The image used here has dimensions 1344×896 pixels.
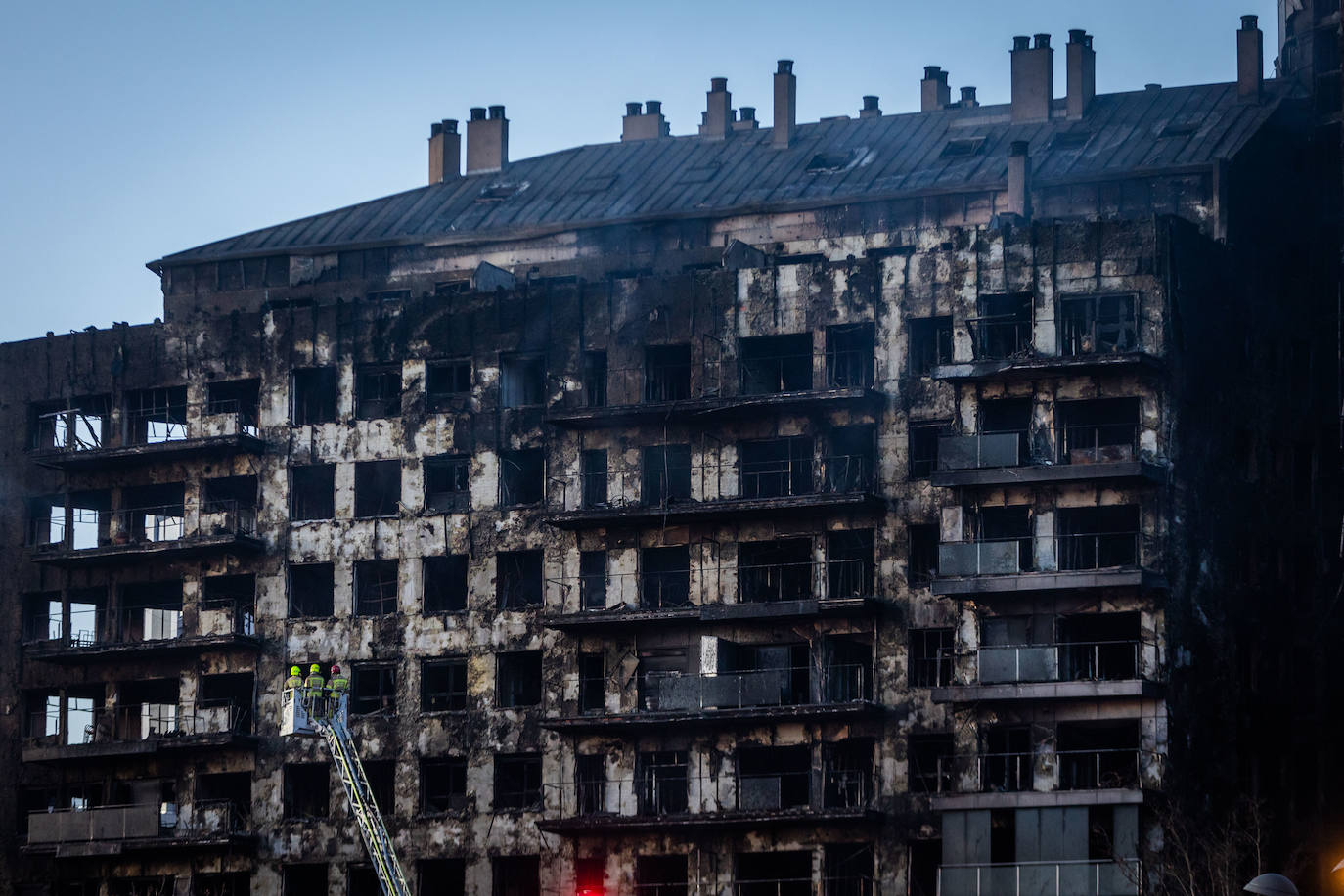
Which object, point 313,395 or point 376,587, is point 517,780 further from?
point 313,395

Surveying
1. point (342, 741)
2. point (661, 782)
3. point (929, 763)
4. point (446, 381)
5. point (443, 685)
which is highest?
point (446, 381)

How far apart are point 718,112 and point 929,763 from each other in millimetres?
29367

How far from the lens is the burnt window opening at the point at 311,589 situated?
293ft

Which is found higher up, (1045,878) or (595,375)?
(595,375)

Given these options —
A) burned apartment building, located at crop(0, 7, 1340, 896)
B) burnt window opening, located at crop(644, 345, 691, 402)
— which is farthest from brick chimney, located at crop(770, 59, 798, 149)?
burnt window opening, located at crop(644, 345, 691, 402)

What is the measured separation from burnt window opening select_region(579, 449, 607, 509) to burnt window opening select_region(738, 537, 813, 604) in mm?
5056

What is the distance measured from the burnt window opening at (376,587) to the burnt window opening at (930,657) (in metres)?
17.4

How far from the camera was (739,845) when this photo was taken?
265ft

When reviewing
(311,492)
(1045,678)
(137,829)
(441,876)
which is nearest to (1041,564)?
(1045,678)

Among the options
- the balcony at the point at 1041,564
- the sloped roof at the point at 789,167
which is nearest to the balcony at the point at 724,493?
the balcony at the point at 1041,564

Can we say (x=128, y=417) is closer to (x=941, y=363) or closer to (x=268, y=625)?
(x=268, y=625)

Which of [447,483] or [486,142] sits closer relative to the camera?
[447,483]

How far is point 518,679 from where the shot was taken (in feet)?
282

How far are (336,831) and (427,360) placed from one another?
1521 cm
